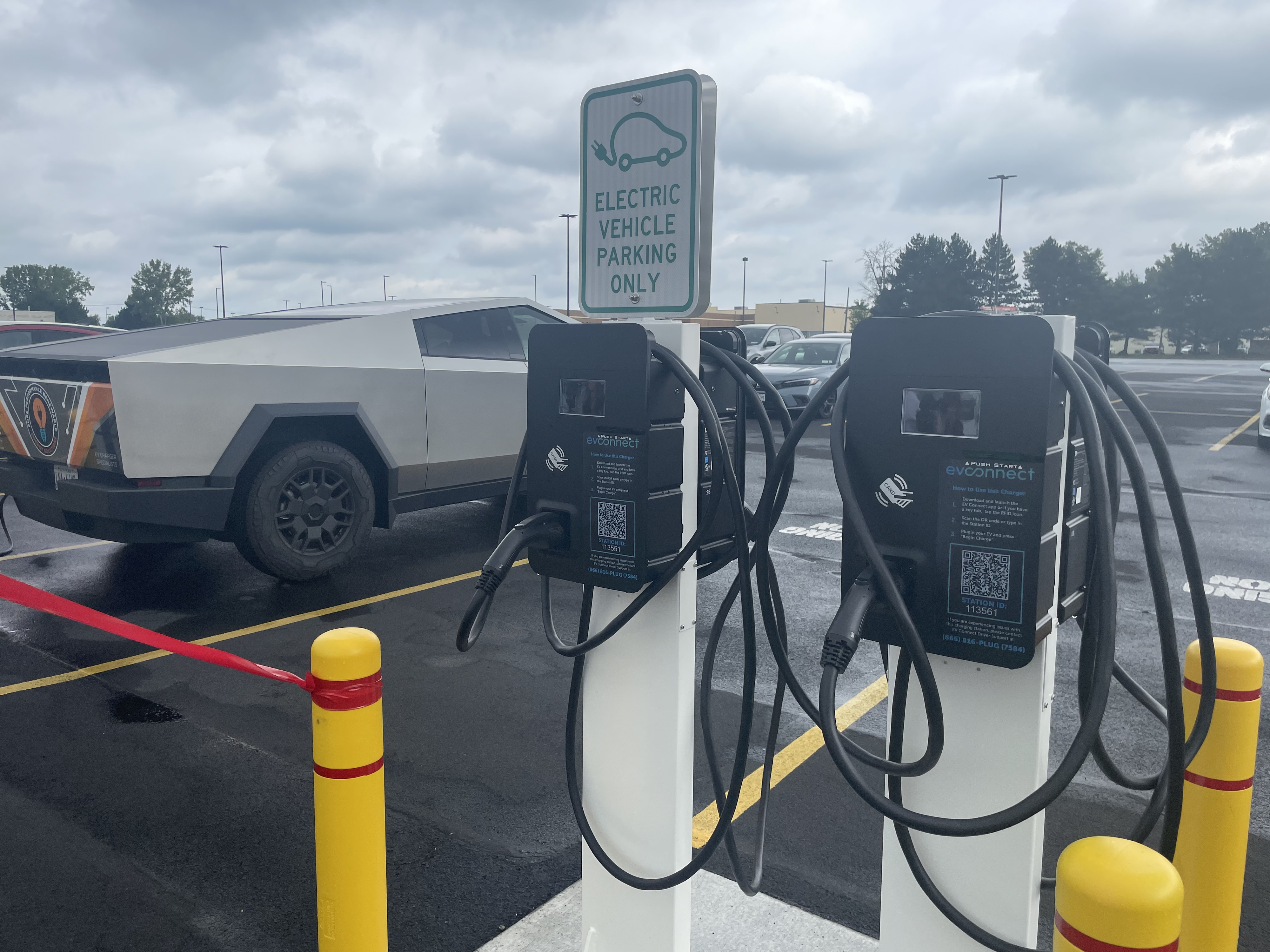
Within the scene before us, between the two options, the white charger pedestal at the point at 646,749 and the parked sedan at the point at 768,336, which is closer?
the white charger pedestal at the point at 646,749

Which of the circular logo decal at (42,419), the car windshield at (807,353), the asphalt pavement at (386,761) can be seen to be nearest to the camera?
the asphalt pavement at (386,761)

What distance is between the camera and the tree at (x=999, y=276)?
7188 centimetres

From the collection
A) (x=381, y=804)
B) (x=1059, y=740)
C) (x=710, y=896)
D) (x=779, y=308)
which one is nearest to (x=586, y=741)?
(x=381, y=804)

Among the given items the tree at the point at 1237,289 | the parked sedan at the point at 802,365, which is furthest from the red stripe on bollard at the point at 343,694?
the tree at the point at 1237,289

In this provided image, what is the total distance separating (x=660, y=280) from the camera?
227 cm

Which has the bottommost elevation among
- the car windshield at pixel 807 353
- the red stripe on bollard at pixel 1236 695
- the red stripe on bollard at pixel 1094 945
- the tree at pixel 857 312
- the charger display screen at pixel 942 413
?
the red stripe on bollard at pixel 1094 945

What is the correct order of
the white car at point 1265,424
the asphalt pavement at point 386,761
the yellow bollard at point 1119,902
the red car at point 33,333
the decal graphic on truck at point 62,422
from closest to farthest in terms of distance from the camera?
1. the yellow bollard at point 1119,902
2. the asphalt pavement at point 386,761
3. the decal graphic on truck at point 62,422
4. the red car at point 33,333
5. the white car at point 1265,424

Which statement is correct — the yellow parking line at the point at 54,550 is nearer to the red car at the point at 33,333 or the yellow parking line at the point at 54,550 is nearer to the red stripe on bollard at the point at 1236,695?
the red car at the point at 33,333

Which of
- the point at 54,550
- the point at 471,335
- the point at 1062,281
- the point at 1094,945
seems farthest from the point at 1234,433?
the point at 1062,281

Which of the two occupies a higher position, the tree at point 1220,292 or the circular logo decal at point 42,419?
the tree at point 1220,292

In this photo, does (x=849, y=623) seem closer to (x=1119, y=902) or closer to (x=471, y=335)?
(x=1119, y=902)

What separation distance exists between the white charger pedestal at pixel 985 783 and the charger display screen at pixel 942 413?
0.57 feet

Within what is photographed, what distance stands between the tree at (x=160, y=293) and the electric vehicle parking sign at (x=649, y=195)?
278ft

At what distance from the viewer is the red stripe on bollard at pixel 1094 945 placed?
1.28m
